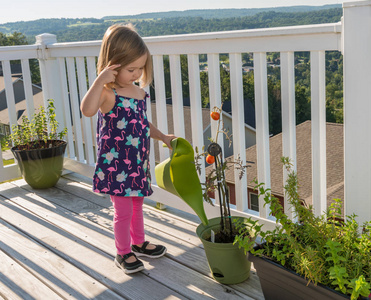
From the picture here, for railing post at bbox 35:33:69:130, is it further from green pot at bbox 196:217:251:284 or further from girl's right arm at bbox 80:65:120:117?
green pot at bbox 196:217:251:284

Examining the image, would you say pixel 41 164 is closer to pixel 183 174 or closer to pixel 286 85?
pixel 183 174

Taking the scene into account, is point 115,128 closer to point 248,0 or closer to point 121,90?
point 121,90

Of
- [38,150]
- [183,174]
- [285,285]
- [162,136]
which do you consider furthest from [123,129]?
[38,150]

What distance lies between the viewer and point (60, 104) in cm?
342

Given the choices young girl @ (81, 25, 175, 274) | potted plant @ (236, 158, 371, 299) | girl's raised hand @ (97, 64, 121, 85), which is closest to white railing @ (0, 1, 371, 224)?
potted plant @ (236, 158, 371, 299)

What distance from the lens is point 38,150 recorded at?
3.02 metres

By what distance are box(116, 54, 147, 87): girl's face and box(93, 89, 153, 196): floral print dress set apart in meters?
0.06

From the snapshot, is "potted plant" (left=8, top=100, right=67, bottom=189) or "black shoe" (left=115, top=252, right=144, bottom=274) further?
"potted plant" (left=8, top=100, right=67, bottom=189)

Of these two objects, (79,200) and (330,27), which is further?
(79,200)

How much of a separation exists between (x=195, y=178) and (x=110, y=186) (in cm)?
40

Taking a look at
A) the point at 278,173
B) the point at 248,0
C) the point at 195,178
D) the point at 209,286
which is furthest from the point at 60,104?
the point at 248,0

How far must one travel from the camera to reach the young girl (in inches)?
71.8

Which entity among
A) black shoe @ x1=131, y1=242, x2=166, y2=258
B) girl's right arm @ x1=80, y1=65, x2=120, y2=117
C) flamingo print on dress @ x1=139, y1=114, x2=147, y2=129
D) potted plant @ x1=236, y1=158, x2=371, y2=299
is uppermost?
girl's right arm @ x1=80, y1=65, x2=120, y2=117

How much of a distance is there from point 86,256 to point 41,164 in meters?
1.17
